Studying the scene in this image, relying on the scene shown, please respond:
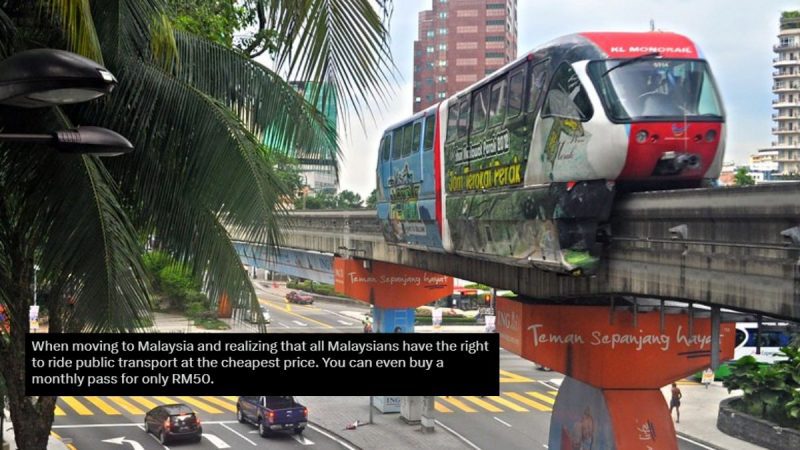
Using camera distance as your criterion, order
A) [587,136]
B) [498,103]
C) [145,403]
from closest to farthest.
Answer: [587,136] < [498,103] < [145,403]

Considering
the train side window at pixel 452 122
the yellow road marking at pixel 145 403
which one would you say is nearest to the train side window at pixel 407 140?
the train side window at pixel 452 122

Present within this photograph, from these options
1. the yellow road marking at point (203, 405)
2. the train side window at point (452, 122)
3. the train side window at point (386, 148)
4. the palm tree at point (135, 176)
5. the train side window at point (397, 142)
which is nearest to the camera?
the palm tree at point (135, 176)

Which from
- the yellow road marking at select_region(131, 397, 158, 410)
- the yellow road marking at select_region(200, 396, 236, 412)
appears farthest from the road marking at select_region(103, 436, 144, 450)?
the yellow road marking at select_region(200, 396, 236, 412)

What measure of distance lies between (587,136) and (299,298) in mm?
55748

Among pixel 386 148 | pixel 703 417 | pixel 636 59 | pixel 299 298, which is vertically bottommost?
pixel 703 417

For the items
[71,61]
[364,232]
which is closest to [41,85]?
[71,61]

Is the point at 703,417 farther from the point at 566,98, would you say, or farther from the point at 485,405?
the point at 566,98

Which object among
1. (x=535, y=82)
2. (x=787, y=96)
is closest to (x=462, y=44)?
(x=787, y=96)

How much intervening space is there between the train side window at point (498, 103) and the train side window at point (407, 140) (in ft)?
22.4

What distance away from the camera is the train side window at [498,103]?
14.8 meters

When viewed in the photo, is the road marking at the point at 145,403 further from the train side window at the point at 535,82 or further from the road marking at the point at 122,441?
the train side window at the point at 535,82

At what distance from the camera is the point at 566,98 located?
12.3 metres

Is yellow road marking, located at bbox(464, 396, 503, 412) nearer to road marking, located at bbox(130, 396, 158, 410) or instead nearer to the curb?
the curb

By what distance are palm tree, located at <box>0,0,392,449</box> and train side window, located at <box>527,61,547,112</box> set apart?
235 inches
